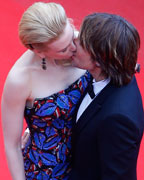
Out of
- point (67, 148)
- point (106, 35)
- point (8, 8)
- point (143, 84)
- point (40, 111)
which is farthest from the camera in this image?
point (8, 8)

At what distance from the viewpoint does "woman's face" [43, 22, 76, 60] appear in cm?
129

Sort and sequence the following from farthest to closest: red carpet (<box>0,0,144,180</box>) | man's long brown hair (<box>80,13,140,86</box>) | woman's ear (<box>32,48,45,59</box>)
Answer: red carpet (<box>0,0,144,180</box>) < woman's ear (<box>32,48,45,59</box>) < man's long brown hair (<box>80,13,140,86</box>)

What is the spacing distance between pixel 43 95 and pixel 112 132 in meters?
0.40

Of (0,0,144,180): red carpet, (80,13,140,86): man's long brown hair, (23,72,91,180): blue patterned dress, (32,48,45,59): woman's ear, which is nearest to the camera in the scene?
(80,13,140,86): man's long brown hair

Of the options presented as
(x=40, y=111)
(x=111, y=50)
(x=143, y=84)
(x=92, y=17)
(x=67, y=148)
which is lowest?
(x=143, y=84)

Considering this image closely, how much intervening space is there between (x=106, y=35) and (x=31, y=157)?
0.81m

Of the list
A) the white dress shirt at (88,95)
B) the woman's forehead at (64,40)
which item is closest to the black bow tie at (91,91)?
the white dress shirt at (88,95)

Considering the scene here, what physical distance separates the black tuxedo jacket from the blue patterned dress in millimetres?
112

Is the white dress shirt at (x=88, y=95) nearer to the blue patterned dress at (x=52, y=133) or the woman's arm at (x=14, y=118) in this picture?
the blue patterned dress at (x=52, y=133)

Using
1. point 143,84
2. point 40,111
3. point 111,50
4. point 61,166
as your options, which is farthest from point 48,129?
point 143,84

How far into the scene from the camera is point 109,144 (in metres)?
1.26

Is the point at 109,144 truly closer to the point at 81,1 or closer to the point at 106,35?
the point at 106,35

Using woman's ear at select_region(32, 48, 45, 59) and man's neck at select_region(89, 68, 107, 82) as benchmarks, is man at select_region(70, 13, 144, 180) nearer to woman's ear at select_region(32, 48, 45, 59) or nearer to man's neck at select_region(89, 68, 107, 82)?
man's neck at select_region(89, 68, 107, 82)

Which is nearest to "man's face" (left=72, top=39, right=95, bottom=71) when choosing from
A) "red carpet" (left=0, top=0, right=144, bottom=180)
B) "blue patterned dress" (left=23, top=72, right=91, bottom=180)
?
"blue patterned dress" (left=23, top=72, right=91, bottom=180)
